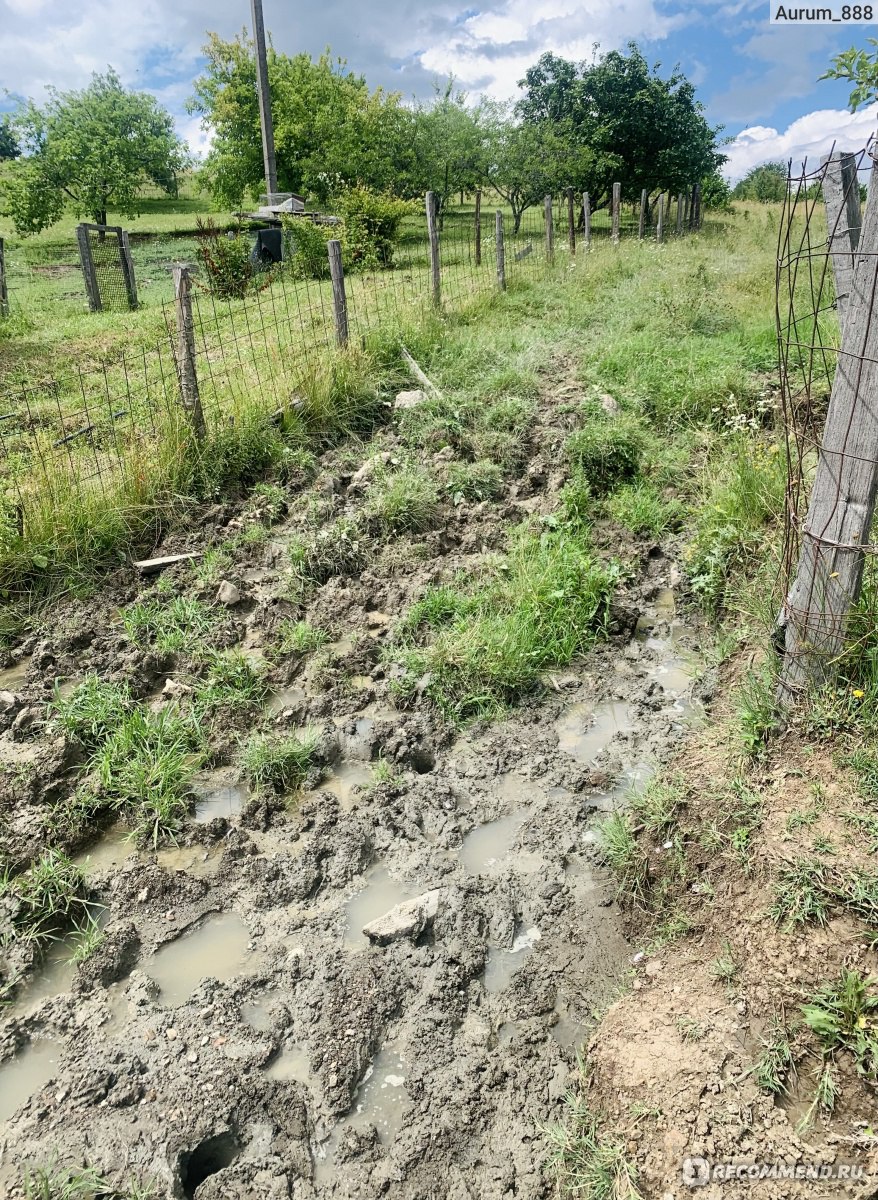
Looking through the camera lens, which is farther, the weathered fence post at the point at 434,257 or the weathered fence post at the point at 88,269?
the weathered fence post at the point at 88,269

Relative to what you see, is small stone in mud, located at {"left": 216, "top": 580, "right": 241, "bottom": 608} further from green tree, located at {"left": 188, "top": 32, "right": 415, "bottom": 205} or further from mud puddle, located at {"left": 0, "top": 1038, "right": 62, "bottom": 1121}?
green tree, located at {"left": 188, "top": 32, "right": 415, "bottom": 205}

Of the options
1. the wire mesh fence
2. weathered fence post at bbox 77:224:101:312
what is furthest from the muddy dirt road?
weathered fence post at bbox 77:224:101:312

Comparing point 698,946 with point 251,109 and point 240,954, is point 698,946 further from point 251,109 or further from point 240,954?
point 251,109

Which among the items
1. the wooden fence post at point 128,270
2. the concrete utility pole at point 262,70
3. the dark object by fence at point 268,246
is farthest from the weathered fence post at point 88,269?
the concrete utility pole at point 262,70

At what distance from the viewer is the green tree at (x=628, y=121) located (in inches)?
983

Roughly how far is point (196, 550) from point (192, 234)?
24.1m

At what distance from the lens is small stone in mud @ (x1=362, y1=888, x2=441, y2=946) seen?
2.81 meters

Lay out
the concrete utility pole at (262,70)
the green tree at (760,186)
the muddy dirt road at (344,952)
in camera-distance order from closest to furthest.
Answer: the muddy dirt road at (344,952), the concrete utility pole at (262,70), the green tree at (760,186)

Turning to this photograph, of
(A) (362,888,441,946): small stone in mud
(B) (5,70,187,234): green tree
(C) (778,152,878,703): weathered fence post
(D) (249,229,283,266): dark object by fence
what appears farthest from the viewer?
(B) (5,70,187,234): green tree

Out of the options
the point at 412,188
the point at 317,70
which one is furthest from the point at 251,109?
the point at 412,188

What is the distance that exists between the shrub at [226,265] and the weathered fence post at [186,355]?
9.16 m

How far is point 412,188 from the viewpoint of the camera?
84.0ft

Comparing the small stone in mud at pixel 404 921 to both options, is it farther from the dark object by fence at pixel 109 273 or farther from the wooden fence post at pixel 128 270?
the wooden fence post at pixel 128 270

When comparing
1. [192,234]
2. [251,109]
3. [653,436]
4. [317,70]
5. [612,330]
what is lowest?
[653,436]
